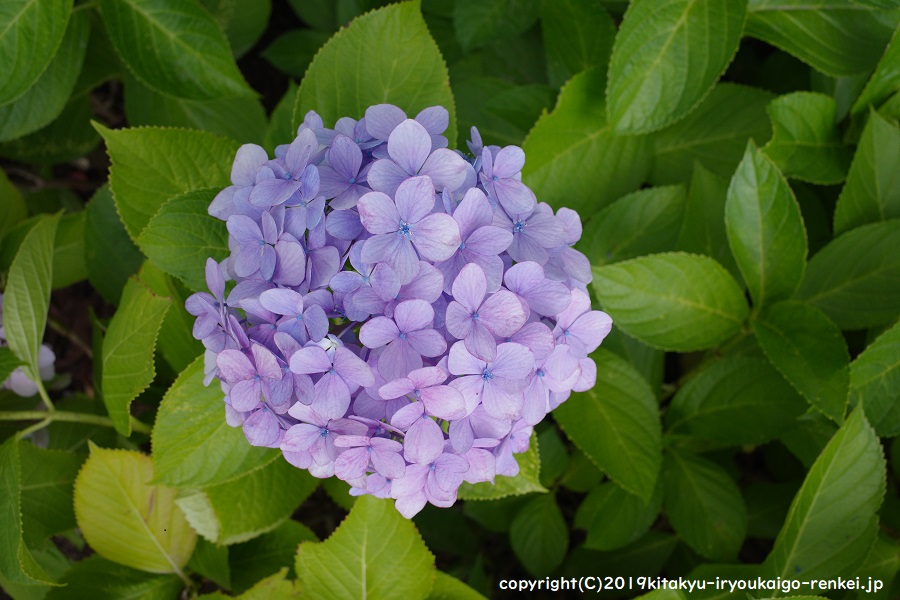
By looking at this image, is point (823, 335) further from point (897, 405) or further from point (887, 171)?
point (887, 171)

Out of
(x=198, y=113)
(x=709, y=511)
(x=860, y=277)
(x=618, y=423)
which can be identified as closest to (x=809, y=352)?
(x=860, y=277)

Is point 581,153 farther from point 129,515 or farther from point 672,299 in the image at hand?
point 129,515

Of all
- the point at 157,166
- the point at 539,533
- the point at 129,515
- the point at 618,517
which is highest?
the point at 157,166

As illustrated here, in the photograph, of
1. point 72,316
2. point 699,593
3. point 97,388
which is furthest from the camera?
point 72,316

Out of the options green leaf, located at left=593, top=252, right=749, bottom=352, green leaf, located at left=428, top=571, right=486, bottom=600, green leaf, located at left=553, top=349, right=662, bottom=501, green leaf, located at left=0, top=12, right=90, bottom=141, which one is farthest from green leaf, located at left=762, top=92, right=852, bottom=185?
green leaf, located at left=0, top=12, right=90, bottom=141

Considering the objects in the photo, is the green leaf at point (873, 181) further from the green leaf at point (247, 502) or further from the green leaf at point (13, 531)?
the green leaf at point (13, 531)

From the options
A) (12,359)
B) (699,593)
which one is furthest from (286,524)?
(699,593)
